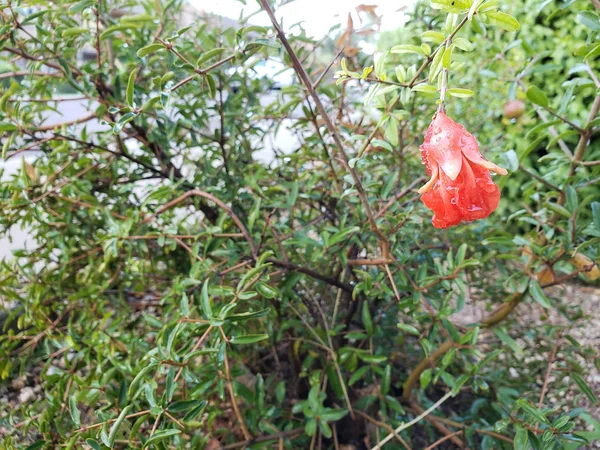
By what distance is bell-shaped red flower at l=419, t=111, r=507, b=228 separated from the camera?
444 millimetres

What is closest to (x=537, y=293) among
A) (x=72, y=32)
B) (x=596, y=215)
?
(x=596, y=215)

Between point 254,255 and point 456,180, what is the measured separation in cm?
40

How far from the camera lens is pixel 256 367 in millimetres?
1197

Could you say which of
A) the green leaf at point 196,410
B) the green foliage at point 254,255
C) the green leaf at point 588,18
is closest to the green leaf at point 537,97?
the green foliage at point 254,255

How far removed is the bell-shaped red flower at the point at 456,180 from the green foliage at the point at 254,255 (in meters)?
0.17

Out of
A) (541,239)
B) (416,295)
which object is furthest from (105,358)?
(541,239)

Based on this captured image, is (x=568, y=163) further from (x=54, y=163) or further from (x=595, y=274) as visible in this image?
(x=54, y=163)

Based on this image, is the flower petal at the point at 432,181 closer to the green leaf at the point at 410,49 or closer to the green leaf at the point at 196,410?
the green leaf at the point at 410,49

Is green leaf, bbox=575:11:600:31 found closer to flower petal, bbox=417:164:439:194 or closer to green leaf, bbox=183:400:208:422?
flower petal, bbox=417:164:439:194

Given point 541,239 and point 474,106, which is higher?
point 474,106

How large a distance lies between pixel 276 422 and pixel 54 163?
2.58ft

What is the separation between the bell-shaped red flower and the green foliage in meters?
0.17

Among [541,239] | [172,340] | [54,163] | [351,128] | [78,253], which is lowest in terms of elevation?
→ [541,239]

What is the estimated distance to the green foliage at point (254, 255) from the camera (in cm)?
73
